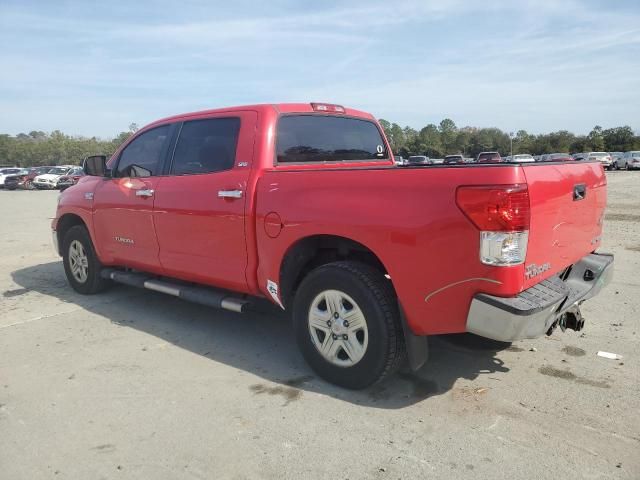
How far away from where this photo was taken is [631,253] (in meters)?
7.58

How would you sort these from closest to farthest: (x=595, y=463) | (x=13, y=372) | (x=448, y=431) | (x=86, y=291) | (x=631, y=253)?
(x=595, y=463), (x=448, y=431), (x=13, y=372), (x=86, y=291), (x=631, y=253)

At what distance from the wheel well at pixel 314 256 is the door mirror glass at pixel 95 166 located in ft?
9.33

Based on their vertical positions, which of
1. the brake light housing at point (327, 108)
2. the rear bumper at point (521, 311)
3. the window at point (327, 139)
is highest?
the brake light housing at point (327, 108)

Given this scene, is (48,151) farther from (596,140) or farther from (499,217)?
(499,217)

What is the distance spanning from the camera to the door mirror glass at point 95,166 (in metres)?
5.54

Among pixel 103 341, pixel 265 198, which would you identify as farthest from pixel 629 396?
pixel 103 341

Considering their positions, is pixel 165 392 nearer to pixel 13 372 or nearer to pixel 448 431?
pixel 13 372

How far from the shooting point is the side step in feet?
13.7

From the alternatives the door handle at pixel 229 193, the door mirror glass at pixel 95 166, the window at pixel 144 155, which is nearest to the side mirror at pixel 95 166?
the door mirror glass at pixel 95 166

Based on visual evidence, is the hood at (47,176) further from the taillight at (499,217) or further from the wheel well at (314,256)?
the taillight at (499,217)

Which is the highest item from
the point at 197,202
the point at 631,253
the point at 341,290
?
the point at 197,202

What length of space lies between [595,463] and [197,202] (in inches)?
128

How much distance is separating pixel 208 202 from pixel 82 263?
2.68 meters

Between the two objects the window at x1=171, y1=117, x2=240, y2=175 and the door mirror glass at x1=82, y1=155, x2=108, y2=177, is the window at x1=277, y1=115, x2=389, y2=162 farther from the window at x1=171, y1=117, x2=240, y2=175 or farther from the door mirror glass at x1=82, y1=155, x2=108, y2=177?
the door mirror glass at x1=82, y1=155, x2=108, y2=177
